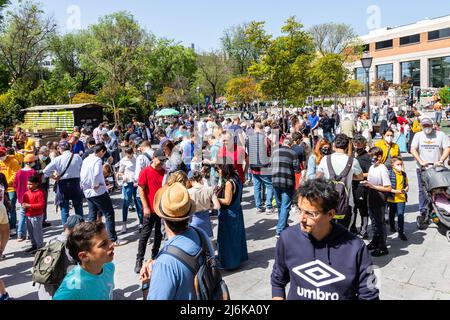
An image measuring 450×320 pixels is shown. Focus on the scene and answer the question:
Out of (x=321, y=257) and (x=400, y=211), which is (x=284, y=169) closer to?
(x=400, y=211)

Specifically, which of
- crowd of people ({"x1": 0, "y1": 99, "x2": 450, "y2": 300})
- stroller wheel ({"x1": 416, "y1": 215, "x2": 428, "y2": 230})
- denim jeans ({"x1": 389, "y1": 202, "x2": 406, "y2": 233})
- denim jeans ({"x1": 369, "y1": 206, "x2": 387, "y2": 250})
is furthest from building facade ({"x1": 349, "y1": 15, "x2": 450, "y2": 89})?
denim jeans ({"x1": 369, "y1": 206, "x2": 387, "y2": 250})

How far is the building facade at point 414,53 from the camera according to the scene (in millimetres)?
58750

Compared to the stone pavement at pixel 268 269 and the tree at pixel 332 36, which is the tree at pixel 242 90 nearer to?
the tree at pixel 332 36

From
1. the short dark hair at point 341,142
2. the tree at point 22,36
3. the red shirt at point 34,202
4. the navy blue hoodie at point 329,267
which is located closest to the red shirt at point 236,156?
the short dark hair at point 341,142

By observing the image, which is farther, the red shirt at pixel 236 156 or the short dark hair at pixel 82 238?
the red shirt at pixel 236 156

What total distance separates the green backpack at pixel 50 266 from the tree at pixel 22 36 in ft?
123

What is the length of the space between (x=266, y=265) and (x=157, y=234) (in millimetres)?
1649

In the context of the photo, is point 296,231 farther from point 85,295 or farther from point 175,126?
point 175,126

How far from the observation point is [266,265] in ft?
18.0

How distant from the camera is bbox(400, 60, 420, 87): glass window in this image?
62.9 metres

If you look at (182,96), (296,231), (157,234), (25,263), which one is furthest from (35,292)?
(182,96)

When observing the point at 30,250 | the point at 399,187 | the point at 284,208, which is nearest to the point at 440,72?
the point at 399,187
